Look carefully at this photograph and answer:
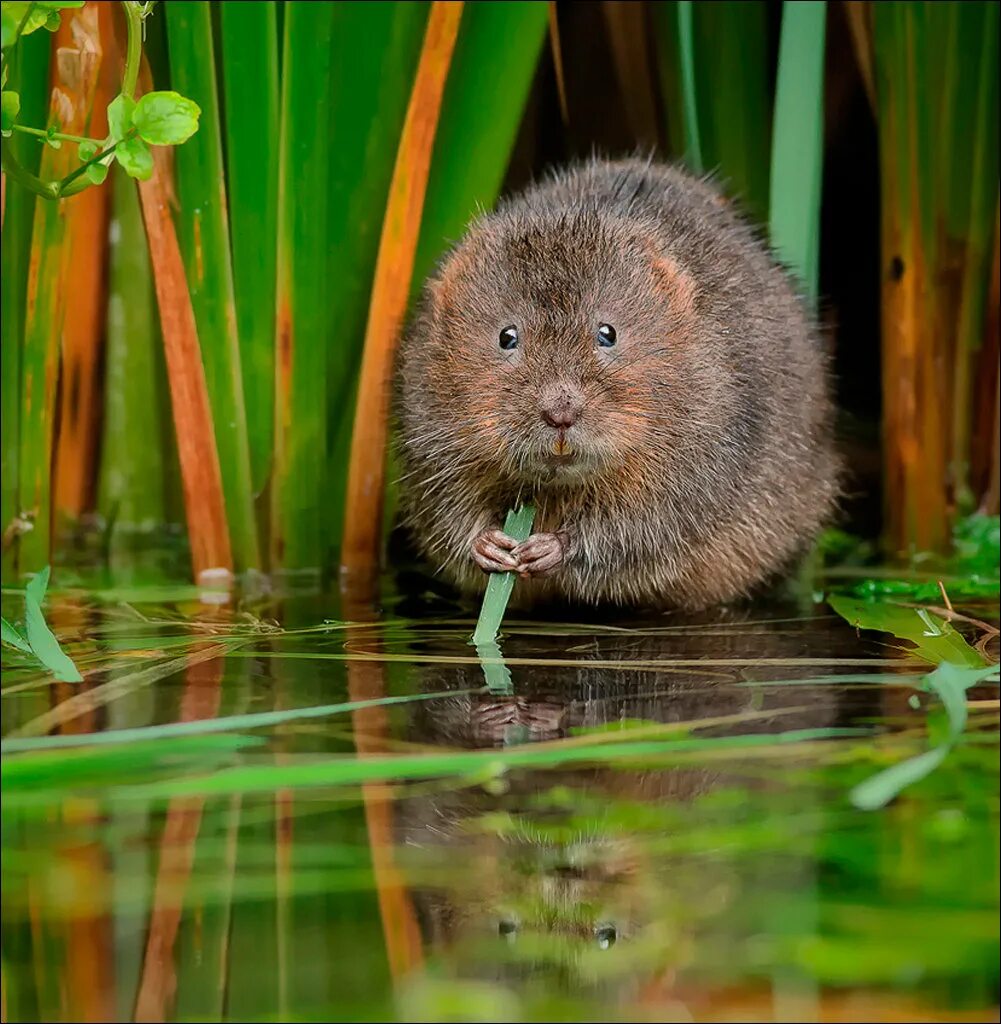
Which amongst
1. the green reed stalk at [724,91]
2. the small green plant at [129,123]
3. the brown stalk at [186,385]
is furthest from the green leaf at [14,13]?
the green reed stalk at [724,91]

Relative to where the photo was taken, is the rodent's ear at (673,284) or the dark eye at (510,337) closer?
the dark eye at (510,337)

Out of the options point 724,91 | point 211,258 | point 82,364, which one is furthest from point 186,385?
point 724,91

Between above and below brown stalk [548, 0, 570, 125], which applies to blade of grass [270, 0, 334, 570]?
below

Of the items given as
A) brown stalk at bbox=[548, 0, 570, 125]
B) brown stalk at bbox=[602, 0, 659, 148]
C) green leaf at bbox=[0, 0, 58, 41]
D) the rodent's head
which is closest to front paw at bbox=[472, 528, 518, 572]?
the rodent's head

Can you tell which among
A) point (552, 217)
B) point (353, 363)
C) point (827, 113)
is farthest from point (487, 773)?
point (827, 113)

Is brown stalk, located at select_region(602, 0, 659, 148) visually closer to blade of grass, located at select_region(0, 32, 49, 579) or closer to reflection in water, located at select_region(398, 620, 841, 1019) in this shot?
blade of grass, located at select_region(0, 32, 49, 579)

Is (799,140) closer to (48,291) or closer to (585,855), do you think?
(48,291)

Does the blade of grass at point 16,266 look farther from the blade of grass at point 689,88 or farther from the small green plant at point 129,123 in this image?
the blade of grass at point 689,88
